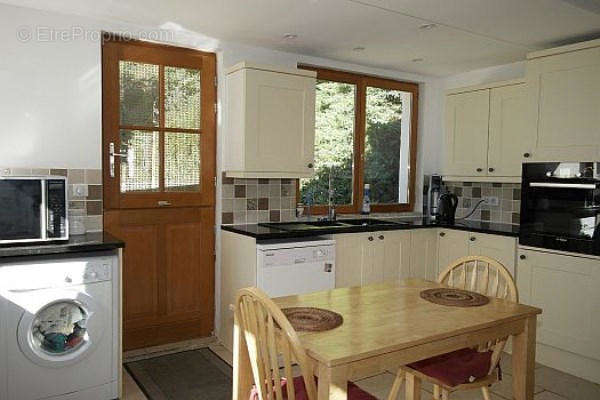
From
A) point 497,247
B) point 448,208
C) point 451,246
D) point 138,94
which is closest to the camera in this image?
point 138,94

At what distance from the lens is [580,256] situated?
3.09 metres

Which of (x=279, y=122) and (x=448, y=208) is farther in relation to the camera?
(x=448, y=208)

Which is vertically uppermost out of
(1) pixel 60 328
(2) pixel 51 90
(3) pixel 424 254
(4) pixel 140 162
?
(2) pixel 51 90

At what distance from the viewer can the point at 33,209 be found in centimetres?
258

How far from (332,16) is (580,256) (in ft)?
7.00

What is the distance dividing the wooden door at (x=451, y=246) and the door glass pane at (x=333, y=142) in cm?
85

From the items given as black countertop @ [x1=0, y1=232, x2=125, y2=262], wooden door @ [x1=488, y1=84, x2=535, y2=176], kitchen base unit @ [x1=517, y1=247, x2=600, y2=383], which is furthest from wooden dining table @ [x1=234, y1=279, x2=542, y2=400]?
wooden door @ [x1=488, y1=84, x2=535, y2=176]

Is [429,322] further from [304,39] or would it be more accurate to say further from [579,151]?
[304,39]

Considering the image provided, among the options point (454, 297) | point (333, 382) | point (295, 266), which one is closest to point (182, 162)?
point (295, 266)

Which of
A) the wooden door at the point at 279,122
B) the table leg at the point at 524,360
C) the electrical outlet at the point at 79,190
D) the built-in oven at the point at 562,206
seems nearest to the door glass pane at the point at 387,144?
the wooden door at the point at 279,122

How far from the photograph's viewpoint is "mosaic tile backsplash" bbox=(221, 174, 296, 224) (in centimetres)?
362

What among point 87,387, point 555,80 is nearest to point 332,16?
point 555,80

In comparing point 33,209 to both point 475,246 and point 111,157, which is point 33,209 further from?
point 475,246

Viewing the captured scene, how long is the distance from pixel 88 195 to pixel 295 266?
4.56ft
